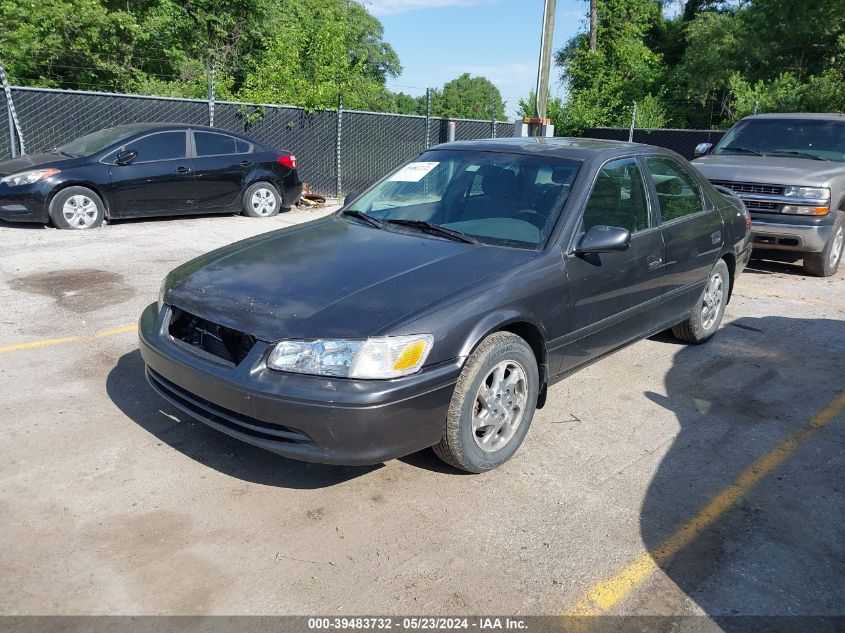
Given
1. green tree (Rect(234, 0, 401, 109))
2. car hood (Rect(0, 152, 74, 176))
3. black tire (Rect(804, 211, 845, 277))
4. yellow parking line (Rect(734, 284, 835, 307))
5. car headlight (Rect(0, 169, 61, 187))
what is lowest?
yellow parking line (Rect(734, 284, 835, 307))

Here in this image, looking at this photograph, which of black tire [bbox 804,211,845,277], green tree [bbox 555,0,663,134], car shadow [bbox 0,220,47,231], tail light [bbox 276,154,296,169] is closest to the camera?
black tire [bbox 804,211,845,277]

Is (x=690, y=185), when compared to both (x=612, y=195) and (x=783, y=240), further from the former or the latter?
(x=783, y=240)

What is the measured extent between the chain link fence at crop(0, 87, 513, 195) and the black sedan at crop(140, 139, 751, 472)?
8.57 meters

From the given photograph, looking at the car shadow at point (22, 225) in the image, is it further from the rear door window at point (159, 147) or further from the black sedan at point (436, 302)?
the black sedan at point (436, 302)

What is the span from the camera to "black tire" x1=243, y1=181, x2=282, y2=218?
1162 cm

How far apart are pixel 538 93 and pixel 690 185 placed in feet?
33.9

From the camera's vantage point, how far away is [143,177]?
1012 cm

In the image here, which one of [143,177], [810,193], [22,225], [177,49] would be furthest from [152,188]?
[177,49]

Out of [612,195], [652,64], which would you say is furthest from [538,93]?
[652,64]

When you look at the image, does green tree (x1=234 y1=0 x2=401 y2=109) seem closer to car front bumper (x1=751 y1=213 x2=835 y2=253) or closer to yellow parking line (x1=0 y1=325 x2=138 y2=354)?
car front bumper (x1=751 y1=213 x2=835 y2=253)

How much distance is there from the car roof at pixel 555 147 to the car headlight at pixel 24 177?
21.3ft

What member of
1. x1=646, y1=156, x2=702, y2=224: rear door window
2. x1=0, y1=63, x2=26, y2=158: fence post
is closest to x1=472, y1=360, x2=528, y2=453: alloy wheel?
x1=646, y1=156, x2=702, y2=224: rear door window

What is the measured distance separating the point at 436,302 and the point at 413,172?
183cm

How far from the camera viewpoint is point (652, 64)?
32.0 meters
